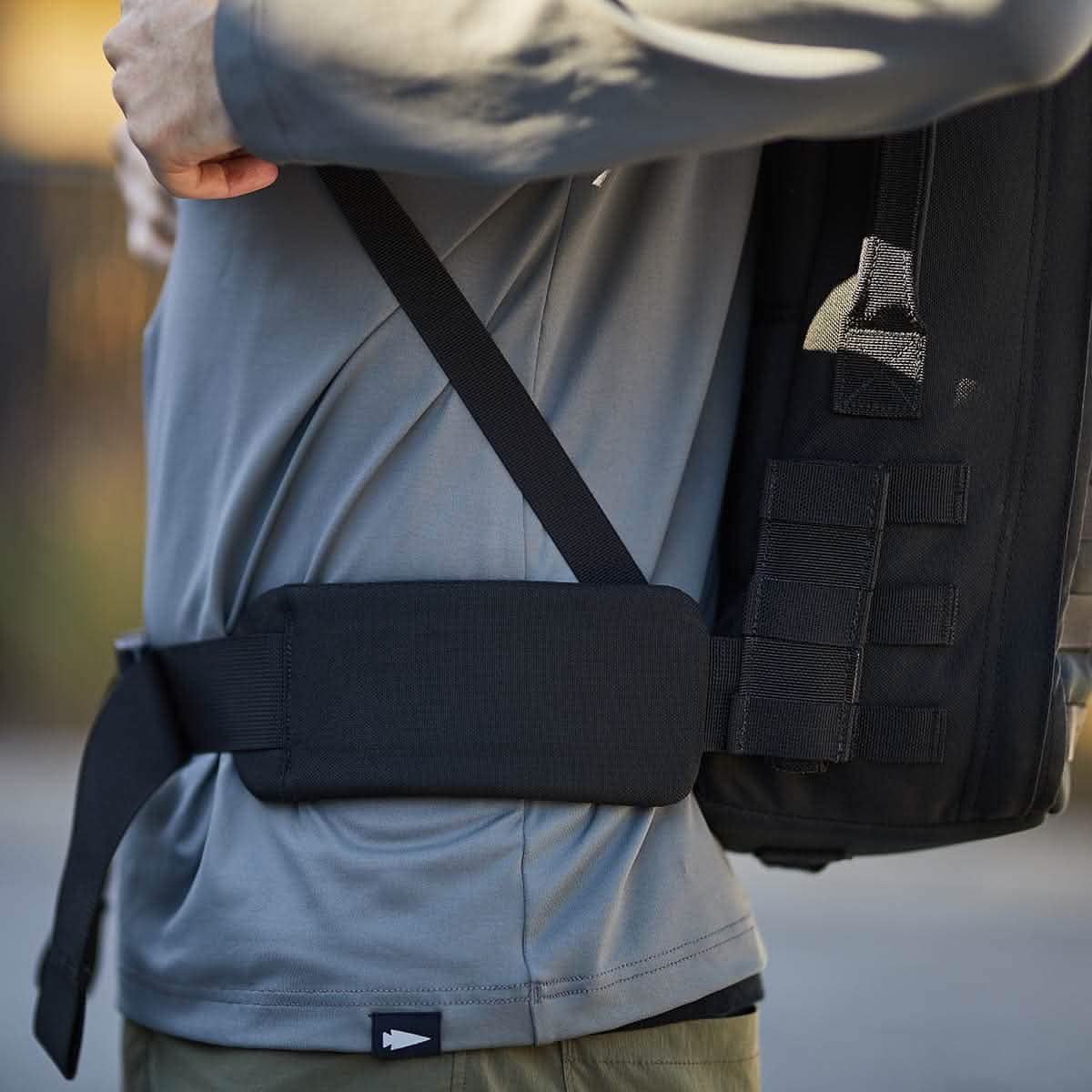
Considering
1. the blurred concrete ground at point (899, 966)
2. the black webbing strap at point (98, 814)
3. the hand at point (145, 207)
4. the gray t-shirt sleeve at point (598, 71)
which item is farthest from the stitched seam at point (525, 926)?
the blurred concrete ground at point (899, 966)

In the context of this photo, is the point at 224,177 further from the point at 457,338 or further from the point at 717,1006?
the point at 717,1006

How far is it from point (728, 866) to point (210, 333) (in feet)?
2.00

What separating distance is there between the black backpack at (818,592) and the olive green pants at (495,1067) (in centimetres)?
18

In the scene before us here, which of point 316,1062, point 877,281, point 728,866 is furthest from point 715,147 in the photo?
point 316,1062

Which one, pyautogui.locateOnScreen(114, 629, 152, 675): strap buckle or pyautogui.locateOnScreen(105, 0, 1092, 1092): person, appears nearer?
pyautogui.locateOnScreen(105, 0, 1092, 1092): person

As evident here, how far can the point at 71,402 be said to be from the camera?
243 inches

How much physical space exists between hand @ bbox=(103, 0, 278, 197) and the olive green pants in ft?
2.12

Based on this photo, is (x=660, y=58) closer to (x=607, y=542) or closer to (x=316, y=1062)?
(x=607, y=542)

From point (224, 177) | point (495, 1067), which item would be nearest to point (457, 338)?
point (224, 177)

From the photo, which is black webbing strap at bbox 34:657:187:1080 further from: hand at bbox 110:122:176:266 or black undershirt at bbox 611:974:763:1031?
hand at bbox 110:122:176:266

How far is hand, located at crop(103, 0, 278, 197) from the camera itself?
103cm

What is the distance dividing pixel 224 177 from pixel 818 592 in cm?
55

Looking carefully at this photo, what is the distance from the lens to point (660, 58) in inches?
36.2

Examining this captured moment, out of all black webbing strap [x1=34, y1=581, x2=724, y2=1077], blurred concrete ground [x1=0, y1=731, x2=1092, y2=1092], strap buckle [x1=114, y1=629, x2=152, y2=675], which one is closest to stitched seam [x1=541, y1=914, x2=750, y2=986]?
black webbing strap [x1=34, y1=581, x2=724, y2=1077]
